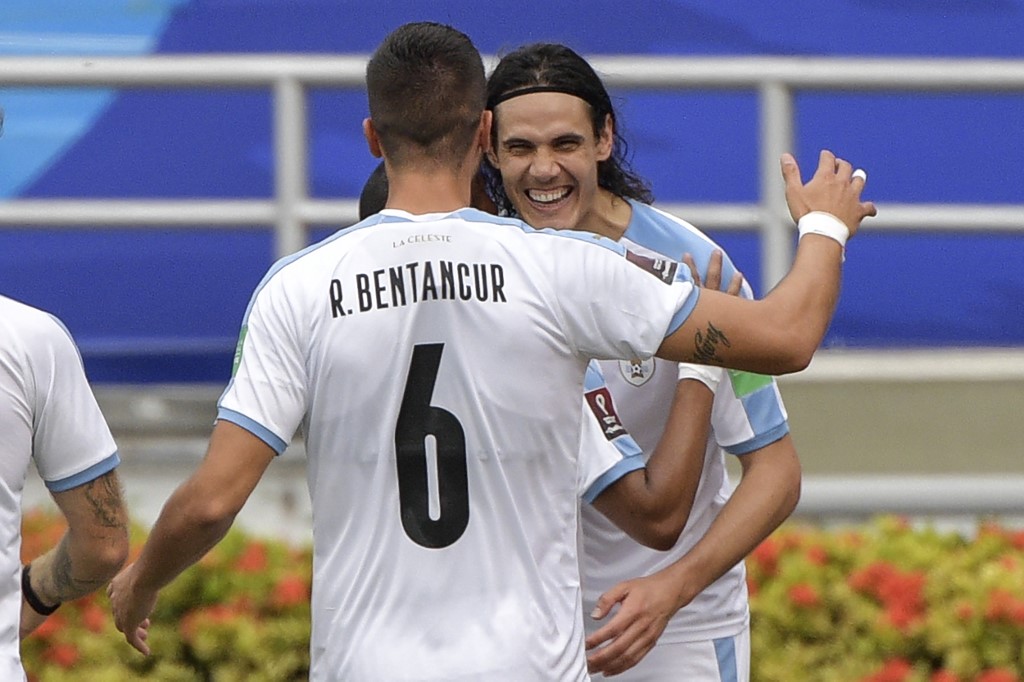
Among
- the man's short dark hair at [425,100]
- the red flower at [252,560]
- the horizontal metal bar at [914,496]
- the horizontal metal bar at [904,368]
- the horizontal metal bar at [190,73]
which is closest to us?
the man's short dark hair at [425,100]

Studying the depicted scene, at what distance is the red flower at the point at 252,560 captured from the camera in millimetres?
5531

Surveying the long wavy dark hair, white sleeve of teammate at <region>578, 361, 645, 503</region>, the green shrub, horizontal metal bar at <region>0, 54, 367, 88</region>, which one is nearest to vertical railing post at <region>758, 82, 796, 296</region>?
the green shrub

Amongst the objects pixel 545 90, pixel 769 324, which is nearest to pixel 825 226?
pixel 769 324

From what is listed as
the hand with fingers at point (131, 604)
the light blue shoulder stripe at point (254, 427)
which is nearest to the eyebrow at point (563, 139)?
the light blue shoulder stripe at point (254, 427)

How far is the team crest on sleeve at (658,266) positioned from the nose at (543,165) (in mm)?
709

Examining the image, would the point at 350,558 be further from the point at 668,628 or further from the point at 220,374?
the point at 220,374

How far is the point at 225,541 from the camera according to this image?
5676mm

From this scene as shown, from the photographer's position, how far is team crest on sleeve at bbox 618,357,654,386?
384 cm

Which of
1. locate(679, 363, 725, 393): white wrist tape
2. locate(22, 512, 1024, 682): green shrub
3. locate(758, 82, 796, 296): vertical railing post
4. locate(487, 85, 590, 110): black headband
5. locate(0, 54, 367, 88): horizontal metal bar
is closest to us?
locate(679, 363, 725, 393): white wrist tape

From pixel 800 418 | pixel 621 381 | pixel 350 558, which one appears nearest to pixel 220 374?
pixel 800 418

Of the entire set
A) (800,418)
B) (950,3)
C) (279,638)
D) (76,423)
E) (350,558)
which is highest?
(950,3)

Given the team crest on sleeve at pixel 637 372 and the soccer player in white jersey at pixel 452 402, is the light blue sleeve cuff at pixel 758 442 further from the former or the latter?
the soccer player in white jersey at pixel 452 402

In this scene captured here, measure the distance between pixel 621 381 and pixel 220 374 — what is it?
170 inches

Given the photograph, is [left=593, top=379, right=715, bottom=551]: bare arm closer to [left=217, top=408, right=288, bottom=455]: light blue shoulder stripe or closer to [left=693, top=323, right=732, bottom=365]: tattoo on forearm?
[left=693, top=323, right=732, bottom=365]: tattoo on forearm
